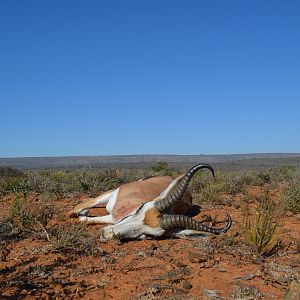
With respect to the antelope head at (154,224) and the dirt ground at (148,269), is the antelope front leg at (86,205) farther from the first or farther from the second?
the antelope head at (154,224)

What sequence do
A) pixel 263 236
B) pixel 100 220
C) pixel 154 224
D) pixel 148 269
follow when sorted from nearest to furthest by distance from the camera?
pixel 148 269 → pixel 263 236 → pixel 154 224 → pixel 100 220

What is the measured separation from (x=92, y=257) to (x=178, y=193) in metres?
1.64

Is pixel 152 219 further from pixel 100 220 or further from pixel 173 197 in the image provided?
pixel 100 220

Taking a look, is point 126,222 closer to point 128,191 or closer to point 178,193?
point 178,193

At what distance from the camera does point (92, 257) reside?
553 centimetres

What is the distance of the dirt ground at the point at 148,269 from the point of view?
4359 millimetres

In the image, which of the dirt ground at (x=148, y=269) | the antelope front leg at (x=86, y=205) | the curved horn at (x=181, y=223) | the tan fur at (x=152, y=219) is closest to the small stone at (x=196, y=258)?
the dirt ground at (x=148, y=269)

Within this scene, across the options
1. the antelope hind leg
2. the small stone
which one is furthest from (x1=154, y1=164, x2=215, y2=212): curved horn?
the antelope hind leg

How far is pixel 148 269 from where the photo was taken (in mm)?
5098

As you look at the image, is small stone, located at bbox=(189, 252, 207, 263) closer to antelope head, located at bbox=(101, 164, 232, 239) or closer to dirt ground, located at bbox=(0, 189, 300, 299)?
dirt ground, located at bbox=(0, 189, 300, 299)

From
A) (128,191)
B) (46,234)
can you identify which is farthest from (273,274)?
(128,191)

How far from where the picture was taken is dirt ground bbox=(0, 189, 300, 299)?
436 centimetres

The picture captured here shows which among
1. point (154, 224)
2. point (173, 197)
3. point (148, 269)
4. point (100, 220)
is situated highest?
point (173, 197)

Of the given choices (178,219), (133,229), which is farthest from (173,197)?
(133,229)
